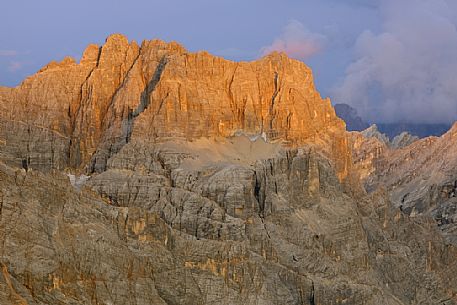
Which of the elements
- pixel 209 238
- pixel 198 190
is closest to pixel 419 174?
pixel 198 190

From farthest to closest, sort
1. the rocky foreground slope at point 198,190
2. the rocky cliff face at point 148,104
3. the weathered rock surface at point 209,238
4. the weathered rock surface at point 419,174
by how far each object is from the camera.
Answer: the weathered rock surface at point 419,174, the rocky cliff face at point 148,104, the rocky foreground slope at point 198,190, the weathered rock surface at point 209,238

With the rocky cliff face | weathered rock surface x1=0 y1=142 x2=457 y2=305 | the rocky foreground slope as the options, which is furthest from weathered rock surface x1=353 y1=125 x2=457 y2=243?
the rocky cliff face

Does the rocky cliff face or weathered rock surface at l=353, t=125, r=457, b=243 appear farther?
weathered rock surface at l=353, t=125, r=457, b=243

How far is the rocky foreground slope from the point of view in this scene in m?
53.3

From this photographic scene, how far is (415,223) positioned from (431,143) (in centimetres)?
6975

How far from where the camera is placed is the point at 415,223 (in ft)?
336

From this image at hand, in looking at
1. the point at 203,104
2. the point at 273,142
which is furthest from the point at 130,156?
the point at 273,142

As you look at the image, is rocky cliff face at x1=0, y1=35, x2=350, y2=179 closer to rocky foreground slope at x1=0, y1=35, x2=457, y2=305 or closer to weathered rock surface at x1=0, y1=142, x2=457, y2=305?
rocky foreground slope at x1=0, y1=35, x2=457, y2=305

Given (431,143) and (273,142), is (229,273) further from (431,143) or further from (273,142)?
(431,143)

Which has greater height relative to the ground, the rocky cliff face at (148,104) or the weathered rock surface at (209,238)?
the rocky cliff face at (148,104)

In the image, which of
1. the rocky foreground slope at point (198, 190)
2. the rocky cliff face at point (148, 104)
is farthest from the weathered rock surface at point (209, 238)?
the rocky cliff face at point (148, 104)

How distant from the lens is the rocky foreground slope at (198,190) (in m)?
53.3

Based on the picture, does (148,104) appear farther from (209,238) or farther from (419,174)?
(419,174)

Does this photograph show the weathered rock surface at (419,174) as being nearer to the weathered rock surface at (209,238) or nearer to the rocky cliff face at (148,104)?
the weathered rock surface at (209,238)
